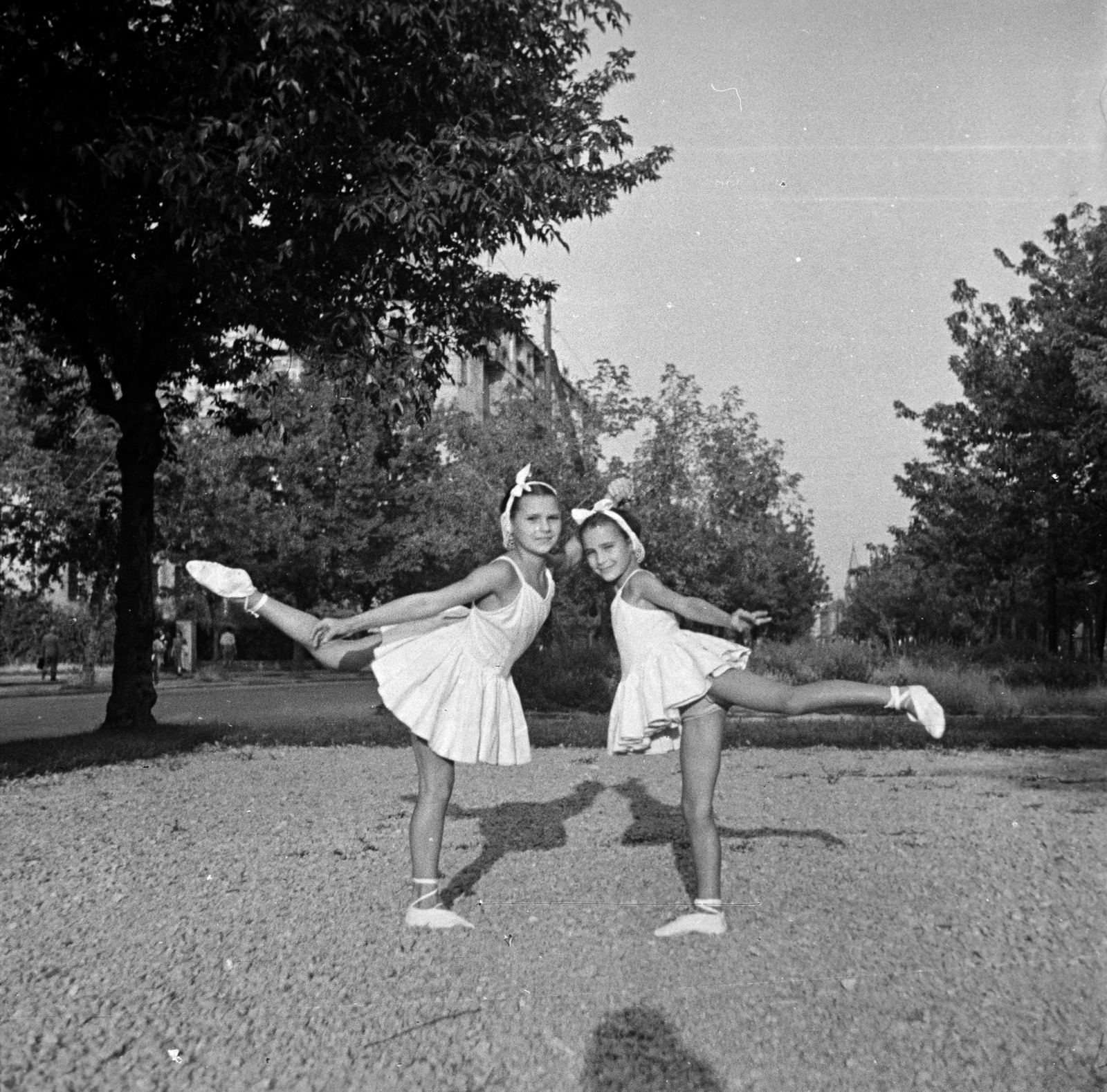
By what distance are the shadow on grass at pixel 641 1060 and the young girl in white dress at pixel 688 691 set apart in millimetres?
1119

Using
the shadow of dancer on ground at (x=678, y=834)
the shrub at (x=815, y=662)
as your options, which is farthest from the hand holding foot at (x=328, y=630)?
the shrub at (x=815, y=662)

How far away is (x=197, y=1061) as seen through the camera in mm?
3490

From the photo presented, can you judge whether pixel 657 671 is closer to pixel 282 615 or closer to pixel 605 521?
pixel 605 521

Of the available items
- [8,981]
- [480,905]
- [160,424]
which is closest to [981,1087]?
[480,905]

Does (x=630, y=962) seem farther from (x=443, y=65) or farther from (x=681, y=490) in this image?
(x=681, y=490)

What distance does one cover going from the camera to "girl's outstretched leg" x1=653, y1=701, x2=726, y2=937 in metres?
4.91

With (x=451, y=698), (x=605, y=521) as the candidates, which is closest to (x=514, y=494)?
(x=605, y=521)

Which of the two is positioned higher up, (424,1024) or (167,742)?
(424,1024)

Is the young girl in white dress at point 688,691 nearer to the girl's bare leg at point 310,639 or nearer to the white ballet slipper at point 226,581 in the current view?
the girl's bare leg at point 310,639

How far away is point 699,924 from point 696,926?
0.07 ft

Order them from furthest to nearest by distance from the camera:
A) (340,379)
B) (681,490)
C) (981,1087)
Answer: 1. (681,490)
2. (340,379)
3. (981,1087)

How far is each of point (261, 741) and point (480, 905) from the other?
9.08 m

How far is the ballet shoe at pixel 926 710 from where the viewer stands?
4965 mm

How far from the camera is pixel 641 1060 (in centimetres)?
346
